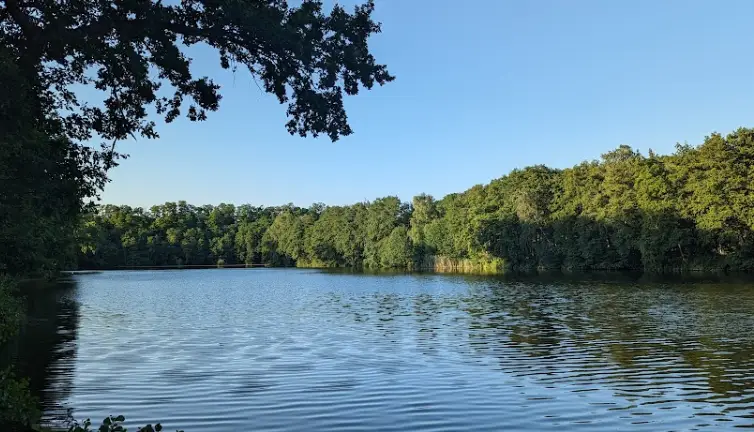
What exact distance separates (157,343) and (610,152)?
276 feet

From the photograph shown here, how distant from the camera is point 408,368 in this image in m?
17.5

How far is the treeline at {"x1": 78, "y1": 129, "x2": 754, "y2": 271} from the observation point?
70.6 metres

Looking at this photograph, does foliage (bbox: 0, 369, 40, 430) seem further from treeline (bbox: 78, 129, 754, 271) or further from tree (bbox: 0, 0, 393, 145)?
treeline (bbox: 78, 129, 754, 271)

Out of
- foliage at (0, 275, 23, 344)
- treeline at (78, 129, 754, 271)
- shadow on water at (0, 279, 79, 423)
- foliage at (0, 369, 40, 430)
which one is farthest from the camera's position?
treeline at (78, 129, 754, 271)

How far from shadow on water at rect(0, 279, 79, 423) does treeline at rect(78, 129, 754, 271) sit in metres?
Answer: 46.0

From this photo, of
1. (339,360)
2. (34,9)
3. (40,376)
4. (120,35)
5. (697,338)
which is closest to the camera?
(120,35)

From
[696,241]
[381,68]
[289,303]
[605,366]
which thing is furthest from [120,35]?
[696,241]

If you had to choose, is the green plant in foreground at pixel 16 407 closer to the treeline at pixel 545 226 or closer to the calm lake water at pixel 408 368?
the calm lake water at pixel 408 368

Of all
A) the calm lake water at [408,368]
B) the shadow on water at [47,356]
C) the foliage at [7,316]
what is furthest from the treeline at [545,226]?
Answer: the foliage at [7,316]

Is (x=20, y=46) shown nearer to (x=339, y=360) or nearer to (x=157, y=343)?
(x=339, y=360)

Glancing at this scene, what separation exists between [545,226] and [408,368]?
8610 cm

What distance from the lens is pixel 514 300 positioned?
4100 centimetres

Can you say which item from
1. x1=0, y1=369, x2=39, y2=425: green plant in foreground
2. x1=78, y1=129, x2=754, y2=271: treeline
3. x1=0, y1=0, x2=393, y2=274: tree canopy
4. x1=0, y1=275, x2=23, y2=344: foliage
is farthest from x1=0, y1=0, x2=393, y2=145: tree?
x1=78, y1=129, x2=754, y2=271: treeline

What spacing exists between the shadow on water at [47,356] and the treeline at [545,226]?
1812 inches
